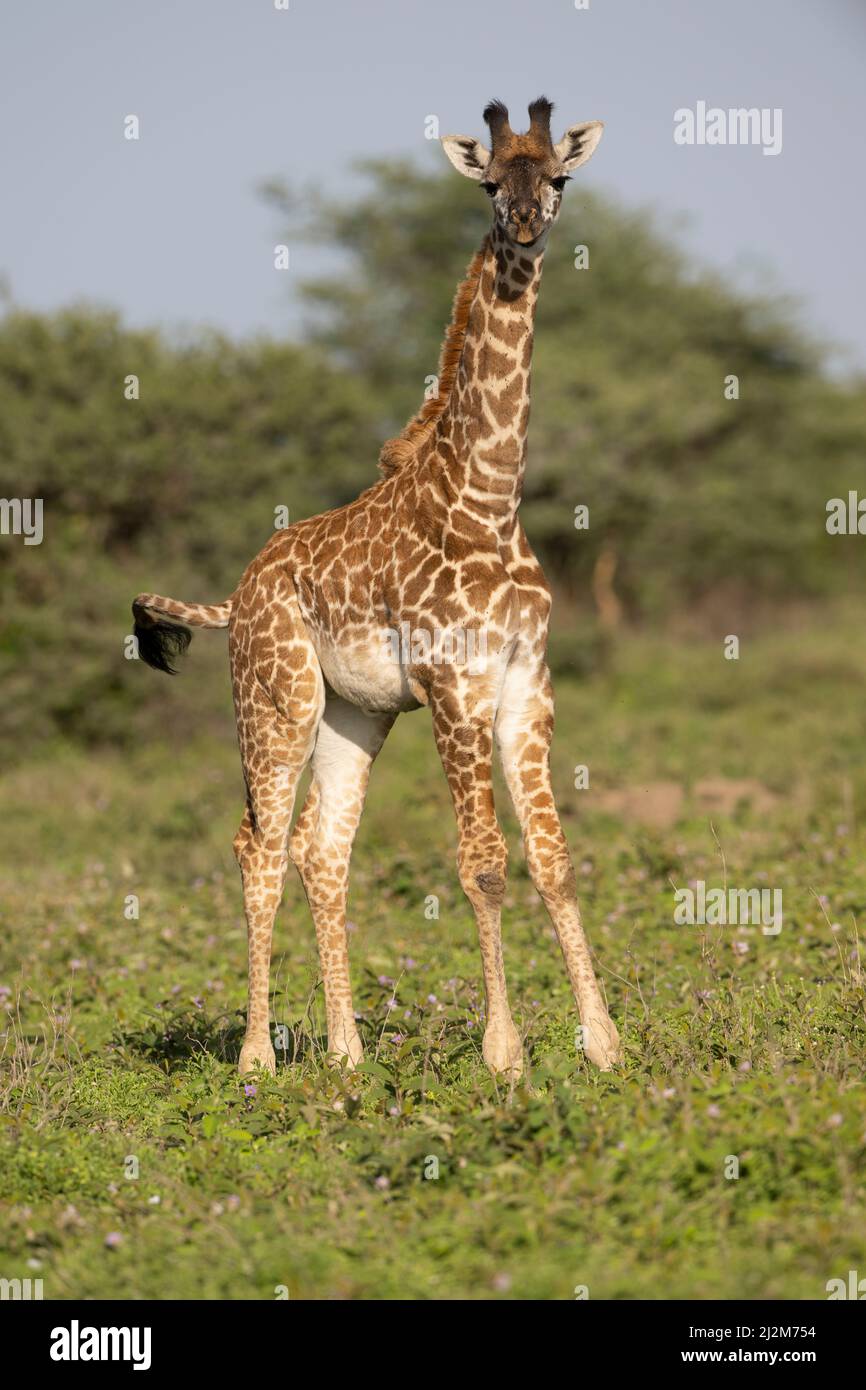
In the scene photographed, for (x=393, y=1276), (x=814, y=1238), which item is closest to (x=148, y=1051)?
(x=393, y=1276)

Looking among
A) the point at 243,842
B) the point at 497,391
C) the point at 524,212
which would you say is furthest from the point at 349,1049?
the point at 524,212

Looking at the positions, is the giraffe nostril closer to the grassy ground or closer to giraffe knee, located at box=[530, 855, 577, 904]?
giraffe knee, located at box=[530, 855, 577, 904]

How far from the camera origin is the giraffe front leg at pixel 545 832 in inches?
237

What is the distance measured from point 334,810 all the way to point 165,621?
4.76ft

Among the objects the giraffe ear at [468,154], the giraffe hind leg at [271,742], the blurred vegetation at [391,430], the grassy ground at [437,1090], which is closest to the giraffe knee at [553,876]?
the grassy ground at [437,1090]

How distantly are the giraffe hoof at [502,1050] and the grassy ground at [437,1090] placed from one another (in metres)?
0.17

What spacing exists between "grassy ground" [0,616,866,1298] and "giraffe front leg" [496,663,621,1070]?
20 cm

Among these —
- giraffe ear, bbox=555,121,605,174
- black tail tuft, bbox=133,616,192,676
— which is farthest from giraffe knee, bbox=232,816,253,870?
giraffe ear, bbox=555,121,605,174

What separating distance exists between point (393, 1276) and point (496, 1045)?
5.77 ft

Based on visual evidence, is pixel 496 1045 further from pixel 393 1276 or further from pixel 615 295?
pixel 615 295

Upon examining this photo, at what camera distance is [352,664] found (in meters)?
6.67

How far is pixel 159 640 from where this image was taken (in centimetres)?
772

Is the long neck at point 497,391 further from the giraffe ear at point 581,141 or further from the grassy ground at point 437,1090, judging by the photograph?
the grassy ground at point 437,1090
